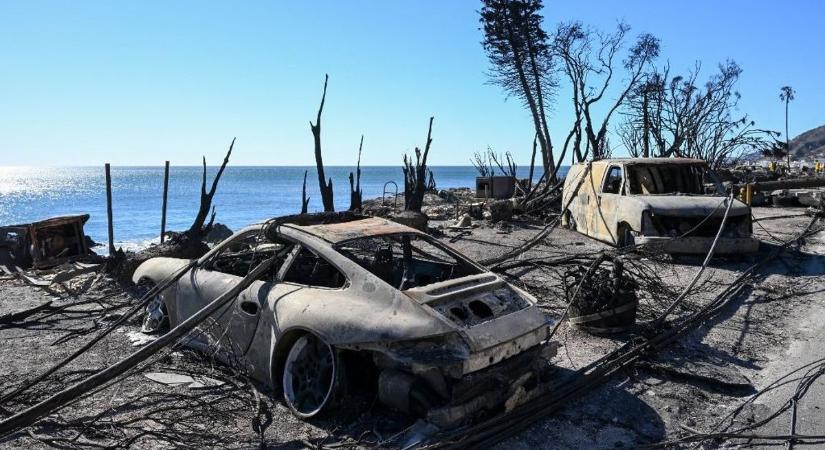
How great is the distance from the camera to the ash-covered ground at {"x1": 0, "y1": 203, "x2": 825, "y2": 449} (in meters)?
4.00

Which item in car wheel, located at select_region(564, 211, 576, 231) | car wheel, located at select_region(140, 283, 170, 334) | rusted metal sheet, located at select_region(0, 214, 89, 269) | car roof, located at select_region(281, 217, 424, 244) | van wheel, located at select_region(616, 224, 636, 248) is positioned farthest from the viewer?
car wheel, located at select_region(564, 211, 576, 231)

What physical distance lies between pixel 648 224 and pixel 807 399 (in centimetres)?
614

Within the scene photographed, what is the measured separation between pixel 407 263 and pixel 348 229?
79 centimetres

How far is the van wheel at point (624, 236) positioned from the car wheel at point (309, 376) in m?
8.19

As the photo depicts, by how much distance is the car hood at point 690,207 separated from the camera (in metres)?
10.2

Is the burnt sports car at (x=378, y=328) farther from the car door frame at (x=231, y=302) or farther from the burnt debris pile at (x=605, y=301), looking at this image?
the burnt debris pile at (x=605, y=301)

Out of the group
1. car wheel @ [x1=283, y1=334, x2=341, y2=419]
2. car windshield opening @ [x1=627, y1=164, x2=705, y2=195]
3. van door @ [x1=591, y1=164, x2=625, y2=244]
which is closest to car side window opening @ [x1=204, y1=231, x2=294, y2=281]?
car wheel @ [x1=283, y1=334, x2=341, y2=419]

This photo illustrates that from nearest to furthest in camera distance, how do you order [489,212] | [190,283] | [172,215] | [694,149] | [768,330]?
[190,283]
[768,330]
[489,212]
[694,149]
[172,215]

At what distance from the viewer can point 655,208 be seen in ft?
34.0

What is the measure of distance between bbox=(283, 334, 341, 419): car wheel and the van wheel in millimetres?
8191

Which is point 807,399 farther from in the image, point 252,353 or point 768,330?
point 252,353

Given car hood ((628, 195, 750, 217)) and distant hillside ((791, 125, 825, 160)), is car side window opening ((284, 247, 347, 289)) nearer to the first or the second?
car hood ((628, 195, 750, 217))

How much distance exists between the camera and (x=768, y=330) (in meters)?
6.45

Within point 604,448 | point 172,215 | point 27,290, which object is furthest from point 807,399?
point 172,215
